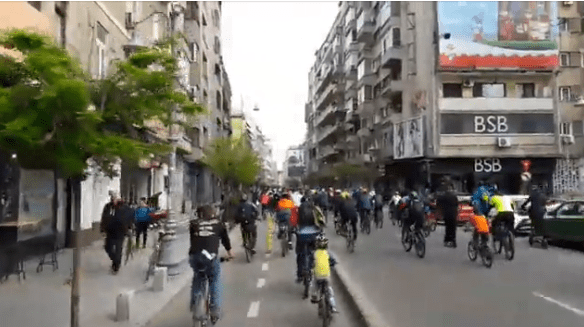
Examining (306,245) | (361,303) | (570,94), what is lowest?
(361,303)

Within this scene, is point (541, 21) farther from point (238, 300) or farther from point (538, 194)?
point (238, 300)

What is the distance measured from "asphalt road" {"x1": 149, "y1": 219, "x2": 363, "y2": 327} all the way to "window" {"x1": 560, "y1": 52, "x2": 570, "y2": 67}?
37.0 meters

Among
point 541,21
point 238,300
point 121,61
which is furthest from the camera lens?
point 541,21

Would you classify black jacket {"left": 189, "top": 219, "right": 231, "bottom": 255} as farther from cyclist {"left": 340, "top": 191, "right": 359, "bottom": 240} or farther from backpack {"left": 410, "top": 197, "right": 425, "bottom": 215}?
cyclist {"left": 340, "top": 191, "right": 359, "bottom": 240}

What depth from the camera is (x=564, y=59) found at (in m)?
43.5

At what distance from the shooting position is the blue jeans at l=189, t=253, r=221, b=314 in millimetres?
7398

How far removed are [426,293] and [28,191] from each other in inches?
391

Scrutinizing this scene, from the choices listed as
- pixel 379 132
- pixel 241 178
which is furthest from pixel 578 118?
pixel 241 178

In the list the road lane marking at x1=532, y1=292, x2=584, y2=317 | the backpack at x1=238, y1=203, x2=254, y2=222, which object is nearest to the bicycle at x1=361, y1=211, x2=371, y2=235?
the backpack at x1=238, y1=203, x2=254, y2=222

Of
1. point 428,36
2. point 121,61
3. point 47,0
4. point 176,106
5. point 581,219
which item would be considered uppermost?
point 428,36

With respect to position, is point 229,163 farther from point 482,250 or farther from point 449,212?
point 482,250

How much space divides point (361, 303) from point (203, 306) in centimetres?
256

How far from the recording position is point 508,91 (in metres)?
42.7

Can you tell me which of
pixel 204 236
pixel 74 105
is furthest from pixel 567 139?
pixel 74 105
